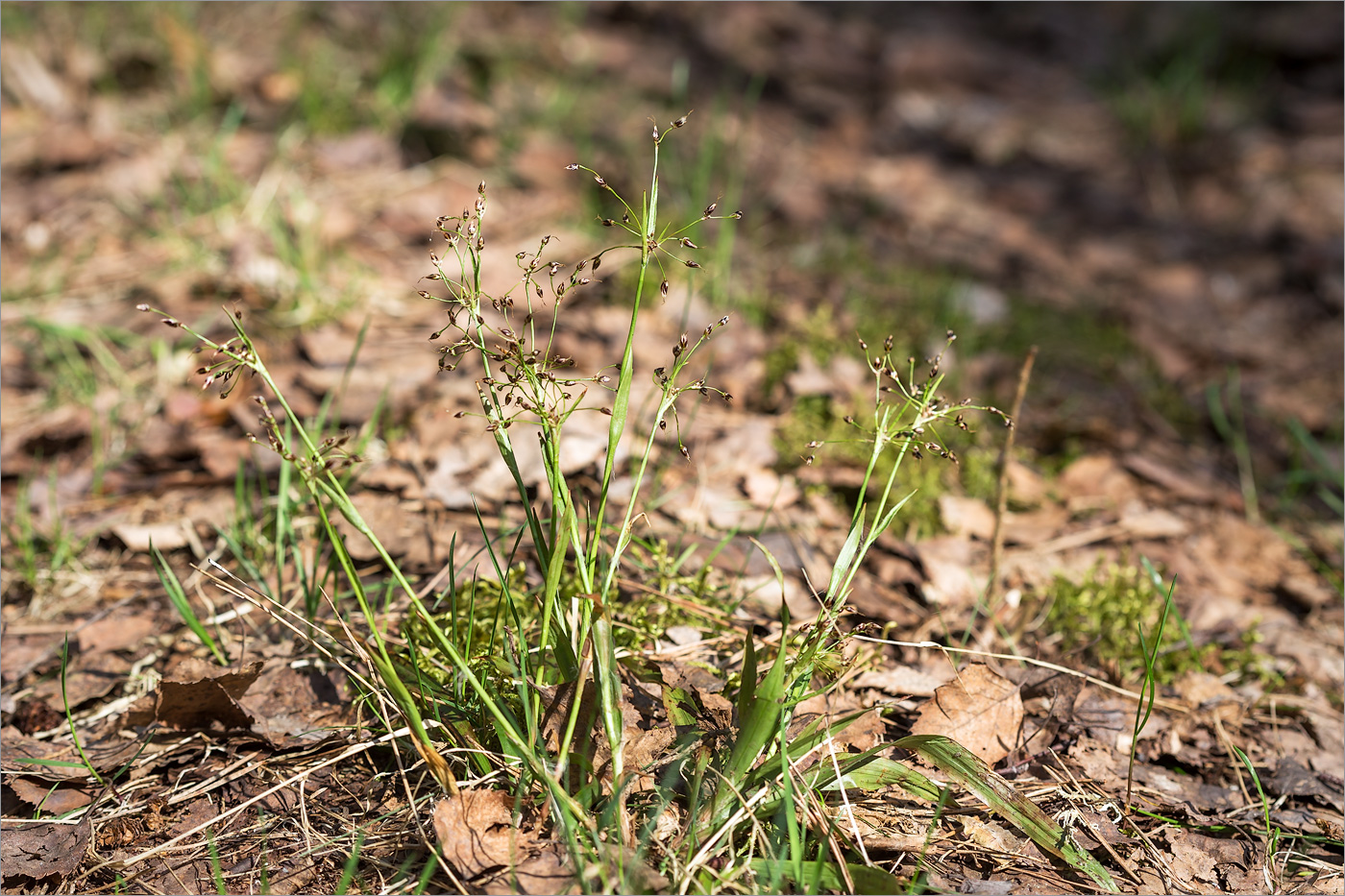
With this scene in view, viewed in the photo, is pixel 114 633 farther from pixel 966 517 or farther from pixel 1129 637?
pixel 1129 637

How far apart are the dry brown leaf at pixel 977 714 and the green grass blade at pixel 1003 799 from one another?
0.18 m

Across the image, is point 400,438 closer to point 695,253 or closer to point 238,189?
point 695,253

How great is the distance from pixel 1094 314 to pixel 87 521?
363 cm

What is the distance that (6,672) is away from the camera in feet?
6.28

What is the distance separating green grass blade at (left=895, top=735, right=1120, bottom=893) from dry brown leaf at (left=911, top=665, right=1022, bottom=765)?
18cm

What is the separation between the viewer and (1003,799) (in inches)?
58.1

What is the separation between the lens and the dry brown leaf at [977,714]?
168 cm

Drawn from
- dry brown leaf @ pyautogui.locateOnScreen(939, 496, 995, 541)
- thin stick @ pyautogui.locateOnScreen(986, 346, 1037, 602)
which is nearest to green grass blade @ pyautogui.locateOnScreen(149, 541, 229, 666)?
thin stick @ pyautogui.locateOnScreen(986, 346, 1037, 602)

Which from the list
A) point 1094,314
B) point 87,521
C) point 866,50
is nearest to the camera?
point 87,521

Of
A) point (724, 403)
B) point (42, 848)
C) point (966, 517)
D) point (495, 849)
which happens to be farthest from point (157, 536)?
point (966, 517)

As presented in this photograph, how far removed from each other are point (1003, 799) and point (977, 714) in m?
0.23

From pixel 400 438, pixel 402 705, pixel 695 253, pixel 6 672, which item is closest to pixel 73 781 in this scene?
pixel 6 672

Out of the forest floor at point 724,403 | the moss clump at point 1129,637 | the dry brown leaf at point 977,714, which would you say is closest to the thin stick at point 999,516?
the forest floor at point 724,403

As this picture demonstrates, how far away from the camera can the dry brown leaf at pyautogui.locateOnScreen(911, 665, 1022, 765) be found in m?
1.68
